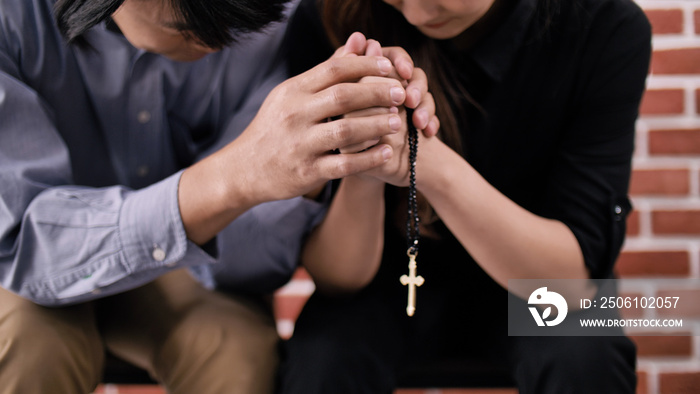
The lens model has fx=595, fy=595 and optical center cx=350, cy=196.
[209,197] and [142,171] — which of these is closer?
[209,197]

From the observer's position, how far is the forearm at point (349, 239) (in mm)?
801

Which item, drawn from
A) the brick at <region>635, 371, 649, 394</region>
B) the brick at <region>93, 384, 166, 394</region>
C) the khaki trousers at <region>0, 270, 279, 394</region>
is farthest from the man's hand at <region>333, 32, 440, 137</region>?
the brick at <region>93, 384, 166, 394</region>

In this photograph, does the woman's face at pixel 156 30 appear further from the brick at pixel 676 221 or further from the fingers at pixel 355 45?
the brick at pixel 676 221

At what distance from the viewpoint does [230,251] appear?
2.85ft

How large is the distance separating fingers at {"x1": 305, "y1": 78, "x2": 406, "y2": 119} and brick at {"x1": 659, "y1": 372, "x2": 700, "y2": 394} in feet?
3.32

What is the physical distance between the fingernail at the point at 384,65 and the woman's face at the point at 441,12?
0.09 metres

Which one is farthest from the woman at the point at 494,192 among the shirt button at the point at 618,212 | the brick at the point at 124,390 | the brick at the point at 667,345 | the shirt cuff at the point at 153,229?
the brick at the point at 124,390

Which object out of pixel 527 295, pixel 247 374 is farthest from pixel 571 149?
pixel 247 374

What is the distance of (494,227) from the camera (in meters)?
0.76

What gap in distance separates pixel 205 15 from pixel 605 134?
549 millimetres

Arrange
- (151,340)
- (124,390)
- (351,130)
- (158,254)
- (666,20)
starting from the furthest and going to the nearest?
(124,390) → (666,20) → (151,340) → (158,254) → (351,130)

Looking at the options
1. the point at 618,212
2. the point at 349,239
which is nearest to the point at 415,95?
the point at 349,239

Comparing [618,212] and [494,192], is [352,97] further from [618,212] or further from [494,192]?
[618,212]

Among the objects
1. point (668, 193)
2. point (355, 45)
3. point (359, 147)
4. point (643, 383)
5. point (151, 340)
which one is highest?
point (355, 45)
